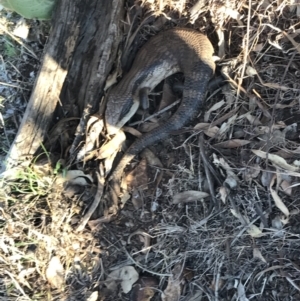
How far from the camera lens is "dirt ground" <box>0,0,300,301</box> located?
3150mm

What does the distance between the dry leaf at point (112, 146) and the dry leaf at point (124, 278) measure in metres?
0.78

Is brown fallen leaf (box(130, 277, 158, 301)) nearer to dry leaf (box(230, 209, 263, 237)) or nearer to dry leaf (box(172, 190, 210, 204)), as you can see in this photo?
dry leaf (box(172, 190, 210, 204))

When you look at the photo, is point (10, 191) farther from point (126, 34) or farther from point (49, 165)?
point (126, 34)

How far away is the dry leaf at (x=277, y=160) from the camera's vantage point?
3102mm

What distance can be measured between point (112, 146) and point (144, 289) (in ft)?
3.22

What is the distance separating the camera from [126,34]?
10.9 feet

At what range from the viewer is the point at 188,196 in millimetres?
3242

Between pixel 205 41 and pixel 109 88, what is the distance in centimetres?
72

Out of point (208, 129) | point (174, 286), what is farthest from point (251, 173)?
point (174, 286)

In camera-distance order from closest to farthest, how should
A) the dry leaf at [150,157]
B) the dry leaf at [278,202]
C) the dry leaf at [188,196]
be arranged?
the dry leaf at [278,202] < the dry leaf at [188,196] < the dry leaf at [150,157]

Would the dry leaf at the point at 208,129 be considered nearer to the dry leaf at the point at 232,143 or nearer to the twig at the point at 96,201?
the dry leaf at the point at 232,143

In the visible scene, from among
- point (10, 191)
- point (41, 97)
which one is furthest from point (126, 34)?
point (10, 191)

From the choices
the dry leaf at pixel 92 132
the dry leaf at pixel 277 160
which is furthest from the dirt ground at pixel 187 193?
the dry leaf at pixel 92 132

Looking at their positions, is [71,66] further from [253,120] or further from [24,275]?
[24,275]
